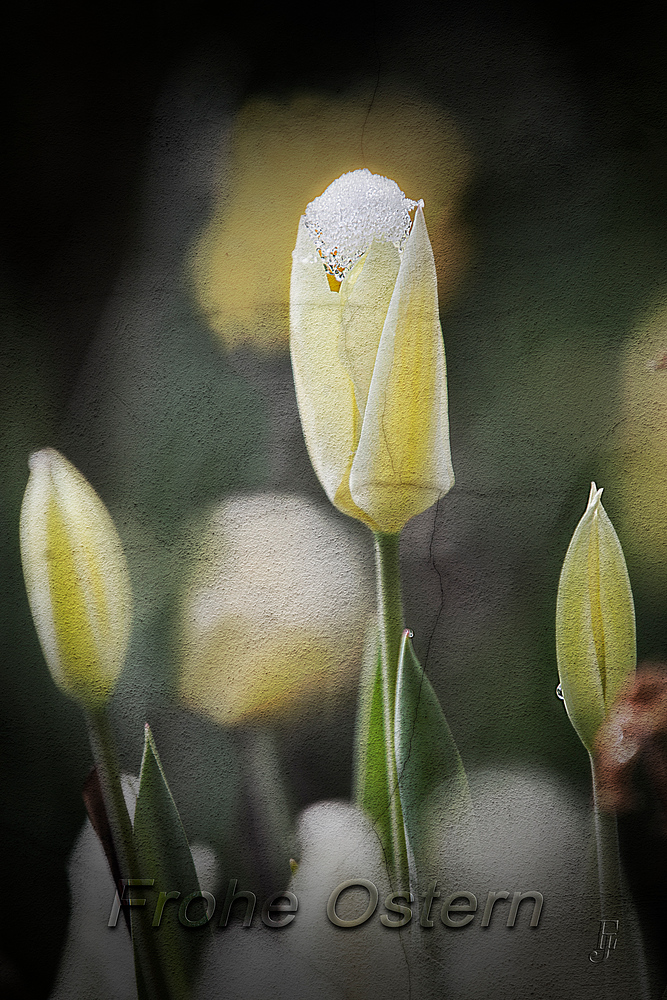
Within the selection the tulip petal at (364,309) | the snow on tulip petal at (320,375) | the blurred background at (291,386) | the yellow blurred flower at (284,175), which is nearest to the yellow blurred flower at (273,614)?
the blurred background at (291,386)

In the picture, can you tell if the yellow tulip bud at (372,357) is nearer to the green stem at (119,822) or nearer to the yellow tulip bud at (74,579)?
the yellow tulip bud at (74,579)

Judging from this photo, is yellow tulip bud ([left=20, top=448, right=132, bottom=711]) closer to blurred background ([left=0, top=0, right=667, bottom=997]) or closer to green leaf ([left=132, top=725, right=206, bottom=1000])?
blurred background ([left=0, top=0, right=667, bottom=997])

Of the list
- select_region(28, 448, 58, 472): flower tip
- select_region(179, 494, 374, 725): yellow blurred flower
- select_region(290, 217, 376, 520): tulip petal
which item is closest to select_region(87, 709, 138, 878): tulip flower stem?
select_region(179, 494, 374, 725): yellow blurred flower

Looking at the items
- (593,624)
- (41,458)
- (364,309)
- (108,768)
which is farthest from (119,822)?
(364,309)

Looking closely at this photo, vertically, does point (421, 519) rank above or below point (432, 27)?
below

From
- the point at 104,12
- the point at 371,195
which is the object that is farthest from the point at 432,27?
the point at 104,12

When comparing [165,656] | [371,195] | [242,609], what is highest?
[371,195]

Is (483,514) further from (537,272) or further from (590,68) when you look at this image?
(590,68)
